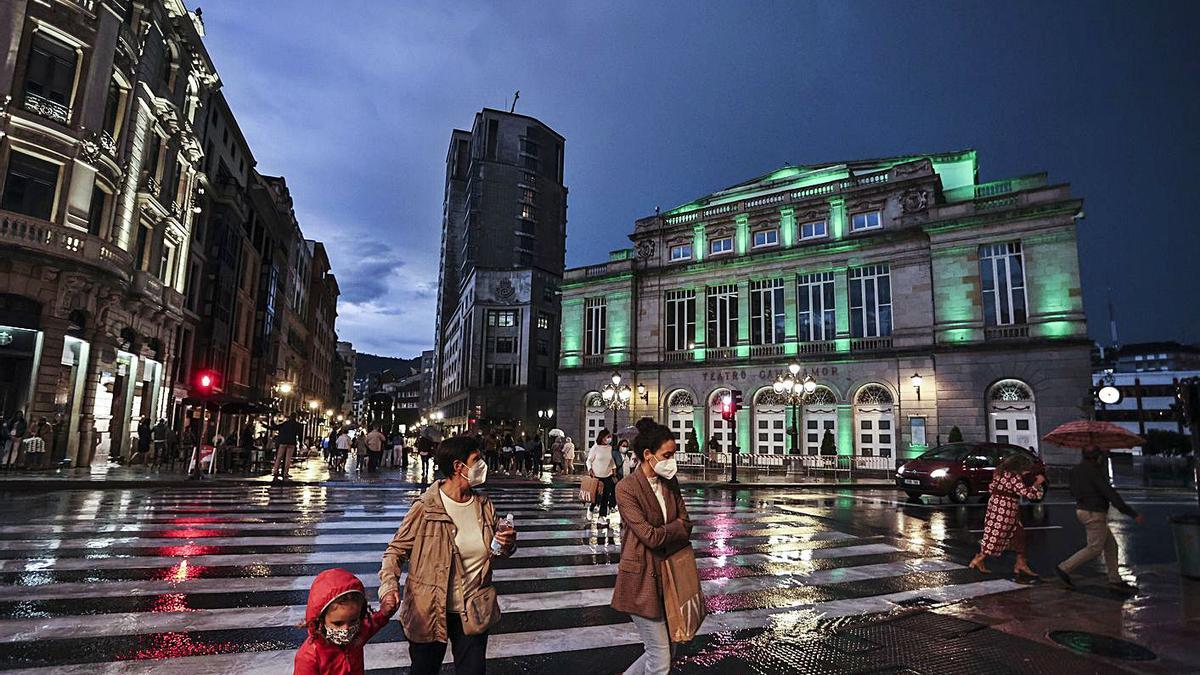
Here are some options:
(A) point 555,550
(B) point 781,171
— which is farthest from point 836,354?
(A) point 555,550

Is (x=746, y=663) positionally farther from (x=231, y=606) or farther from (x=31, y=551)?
(x=31, y=551)

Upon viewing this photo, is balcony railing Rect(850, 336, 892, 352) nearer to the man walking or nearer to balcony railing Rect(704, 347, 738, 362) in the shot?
balcony railing Rect(704, 347, 738, 362)

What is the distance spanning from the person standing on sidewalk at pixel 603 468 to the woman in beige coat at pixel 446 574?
25.2 ft

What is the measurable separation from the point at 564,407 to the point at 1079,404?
27608 mm

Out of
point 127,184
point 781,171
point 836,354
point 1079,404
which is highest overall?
point 781,171

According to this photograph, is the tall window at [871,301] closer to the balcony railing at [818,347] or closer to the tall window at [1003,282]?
the balcony railing at [818,347]

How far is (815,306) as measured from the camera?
110 feet

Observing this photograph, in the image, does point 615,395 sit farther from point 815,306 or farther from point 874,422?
point 874,422

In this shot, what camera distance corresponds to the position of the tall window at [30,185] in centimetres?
1920

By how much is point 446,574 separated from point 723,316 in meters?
34.4

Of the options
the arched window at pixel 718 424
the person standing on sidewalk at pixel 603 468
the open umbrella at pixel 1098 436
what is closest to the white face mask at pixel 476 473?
the person standing on sidewalk at pixel 603 468

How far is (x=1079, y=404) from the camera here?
25422 millimetres

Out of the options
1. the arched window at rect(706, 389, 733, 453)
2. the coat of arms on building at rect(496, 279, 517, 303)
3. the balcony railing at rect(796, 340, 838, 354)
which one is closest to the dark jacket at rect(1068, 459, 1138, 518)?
the balcony railing at rect(796, 340, 838, 354)

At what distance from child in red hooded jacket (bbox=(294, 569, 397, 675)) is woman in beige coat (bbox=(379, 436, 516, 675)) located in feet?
1.28
